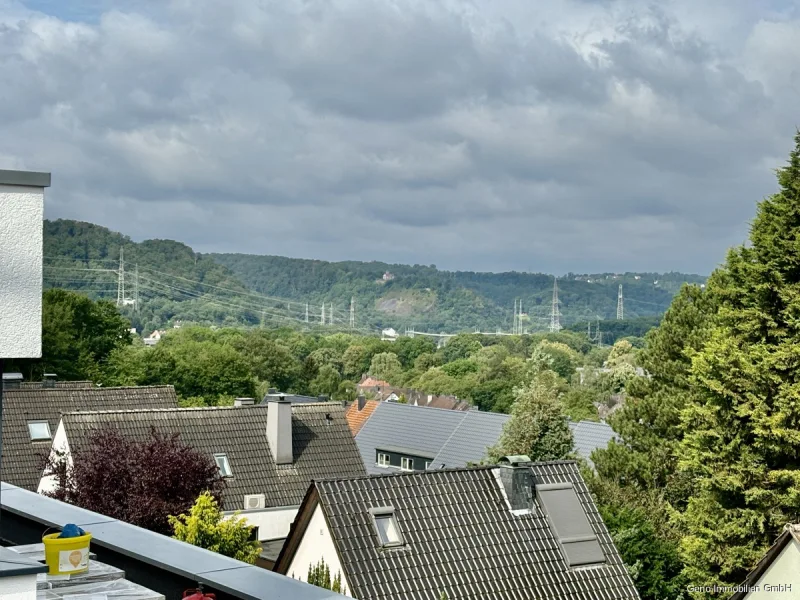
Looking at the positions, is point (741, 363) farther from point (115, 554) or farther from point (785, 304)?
point (115, 554)

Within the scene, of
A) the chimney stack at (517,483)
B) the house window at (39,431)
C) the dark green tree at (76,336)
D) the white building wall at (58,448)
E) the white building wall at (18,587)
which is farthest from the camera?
the dark green tree at (76,336)

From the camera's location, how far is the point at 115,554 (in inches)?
155

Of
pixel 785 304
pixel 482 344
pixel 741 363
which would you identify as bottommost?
pixel 482 344

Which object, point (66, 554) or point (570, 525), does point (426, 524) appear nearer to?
point (570, 525)

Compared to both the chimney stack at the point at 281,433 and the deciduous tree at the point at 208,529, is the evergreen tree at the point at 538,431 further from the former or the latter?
the deciduous tree at the point at 208,529

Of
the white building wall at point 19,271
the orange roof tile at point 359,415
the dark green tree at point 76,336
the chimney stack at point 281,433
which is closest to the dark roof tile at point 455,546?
the chimney stack at point 281,433

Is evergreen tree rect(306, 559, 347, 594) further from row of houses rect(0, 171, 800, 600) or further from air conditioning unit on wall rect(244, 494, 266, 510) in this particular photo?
air conditioning unit on wall rect(244, 494, 266, 510)

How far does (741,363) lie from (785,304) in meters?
1.46

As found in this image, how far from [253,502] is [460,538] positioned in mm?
9797

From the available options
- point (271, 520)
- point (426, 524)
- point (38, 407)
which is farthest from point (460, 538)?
point (38, 407)

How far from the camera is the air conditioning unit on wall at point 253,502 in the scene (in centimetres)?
2305

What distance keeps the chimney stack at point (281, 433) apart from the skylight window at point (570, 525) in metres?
9.95

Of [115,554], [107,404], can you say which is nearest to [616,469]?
[107,404]

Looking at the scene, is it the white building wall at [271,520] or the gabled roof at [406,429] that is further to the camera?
the gabled roof at [406,429]
